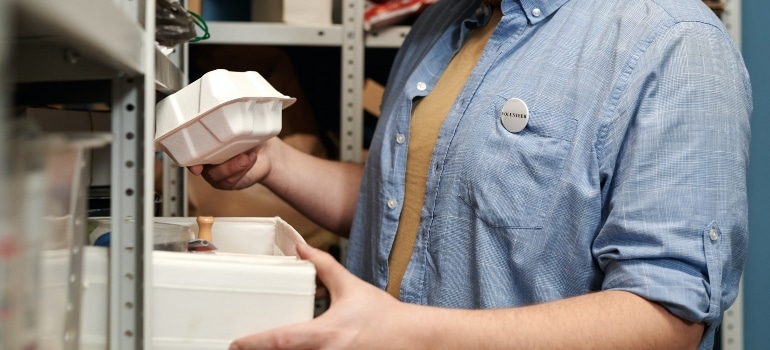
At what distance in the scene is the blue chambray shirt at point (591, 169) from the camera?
87 centimetres

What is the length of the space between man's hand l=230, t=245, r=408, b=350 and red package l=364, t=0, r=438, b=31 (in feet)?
3.10

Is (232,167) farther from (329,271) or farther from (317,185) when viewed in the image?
(329,271)

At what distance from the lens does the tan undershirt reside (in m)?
1.09

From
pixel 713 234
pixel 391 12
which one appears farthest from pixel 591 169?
pixel 391 12

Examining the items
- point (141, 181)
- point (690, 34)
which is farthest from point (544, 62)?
point (141, 181)

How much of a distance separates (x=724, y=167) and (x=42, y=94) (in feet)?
2.48

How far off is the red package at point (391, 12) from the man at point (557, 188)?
1.41 feet

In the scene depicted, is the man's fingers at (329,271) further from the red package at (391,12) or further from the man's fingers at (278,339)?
the red package at (391,12)

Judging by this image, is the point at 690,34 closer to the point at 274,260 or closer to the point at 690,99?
the point at 690,99

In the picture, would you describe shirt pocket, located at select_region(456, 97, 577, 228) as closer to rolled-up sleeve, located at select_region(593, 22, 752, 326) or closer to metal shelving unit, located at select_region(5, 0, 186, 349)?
rolled-up sleeve, located at select_region(593, 22, 752, 326)

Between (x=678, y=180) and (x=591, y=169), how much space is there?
105 mm

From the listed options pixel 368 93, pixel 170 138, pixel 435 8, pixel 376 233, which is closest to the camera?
pixel 170 138

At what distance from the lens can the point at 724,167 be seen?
2.90ft

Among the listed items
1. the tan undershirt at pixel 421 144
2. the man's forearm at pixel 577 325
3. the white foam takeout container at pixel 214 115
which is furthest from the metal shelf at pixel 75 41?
the tan undershirt at pixel 421 144
